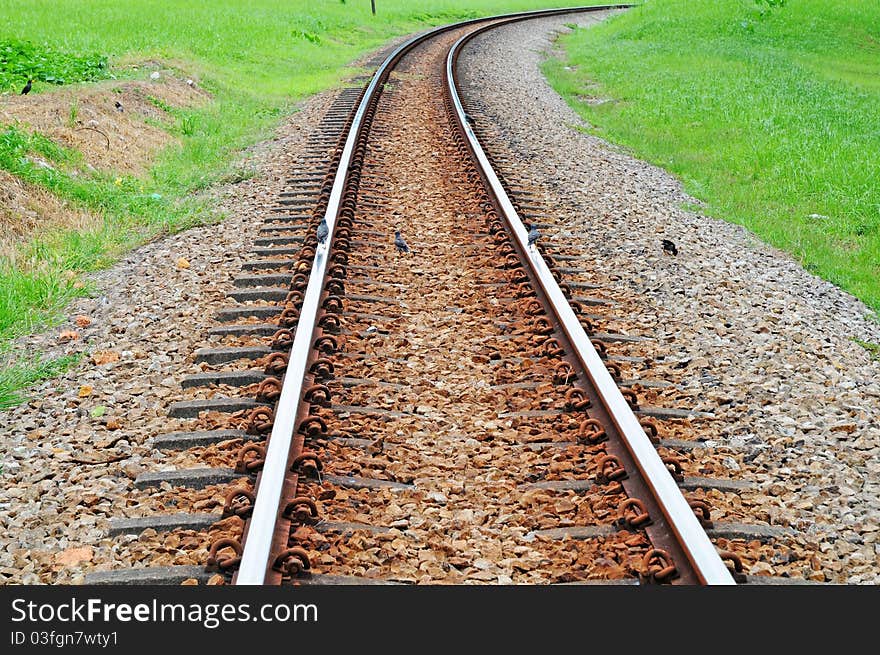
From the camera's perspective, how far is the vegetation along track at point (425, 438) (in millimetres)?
3232

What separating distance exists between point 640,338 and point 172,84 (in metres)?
11.3

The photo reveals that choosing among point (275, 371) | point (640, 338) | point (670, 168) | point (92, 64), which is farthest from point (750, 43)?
point (275, 371)

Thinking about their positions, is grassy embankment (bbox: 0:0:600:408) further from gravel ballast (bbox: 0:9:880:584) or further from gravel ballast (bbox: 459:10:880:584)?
gravel ballast (bbox: 459:10:880:584)

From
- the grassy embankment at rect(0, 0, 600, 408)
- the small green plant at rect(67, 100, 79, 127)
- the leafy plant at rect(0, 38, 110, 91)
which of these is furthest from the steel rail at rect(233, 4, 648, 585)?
the leafy plant at rect(0, 38, 110, 91)

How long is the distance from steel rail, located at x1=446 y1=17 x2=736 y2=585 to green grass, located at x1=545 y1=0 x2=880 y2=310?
268cm

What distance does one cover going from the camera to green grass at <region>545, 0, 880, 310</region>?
343 inches

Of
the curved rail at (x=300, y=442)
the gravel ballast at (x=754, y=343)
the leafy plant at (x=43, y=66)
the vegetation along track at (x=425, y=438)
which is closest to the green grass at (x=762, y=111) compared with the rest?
the gravel ballast at (x=754, y=343)

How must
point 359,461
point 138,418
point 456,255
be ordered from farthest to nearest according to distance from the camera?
point 456,255
point 138,418
point 359,461

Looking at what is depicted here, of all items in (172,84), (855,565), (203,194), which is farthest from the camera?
(172,84)

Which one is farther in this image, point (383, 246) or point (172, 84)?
point (172, 84)

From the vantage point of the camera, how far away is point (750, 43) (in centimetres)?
2605

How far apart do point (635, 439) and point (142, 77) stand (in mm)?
12614

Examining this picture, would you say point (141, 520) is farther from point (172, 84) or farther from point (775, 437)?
point (172, 84)

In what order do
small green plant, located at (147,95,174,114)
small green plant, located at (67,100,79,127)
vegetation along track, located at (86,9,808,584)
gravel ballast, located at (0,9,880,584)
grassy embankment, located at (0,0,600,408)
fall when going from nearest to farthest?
vegetation along track, located at (86,9,808,584) → gravel ballast, located at (0,9,880,584) → grassy embankment, located at (0,0,600,408) → small green plant, located at (67,100,79,127) → small green plant, located at (147,95,174,114)
